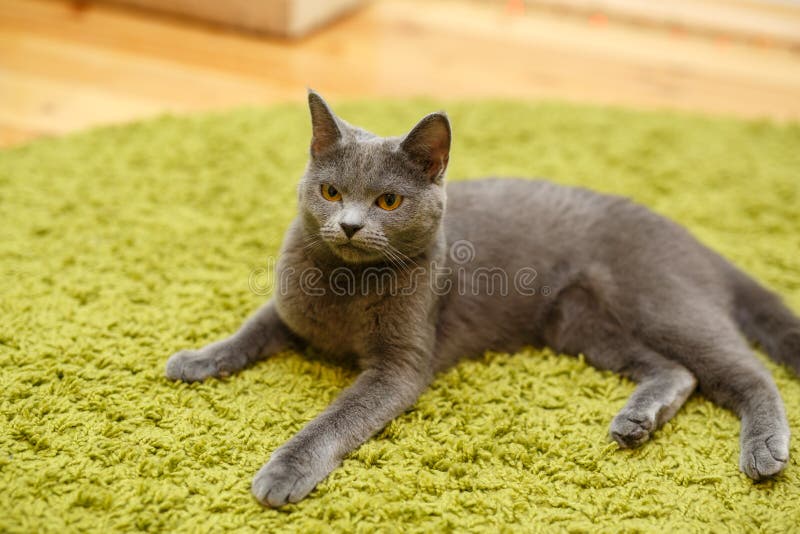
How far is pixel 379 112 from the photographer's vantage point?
8.91ft

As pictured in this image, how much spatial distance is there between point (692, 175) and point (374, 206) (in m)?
1.50

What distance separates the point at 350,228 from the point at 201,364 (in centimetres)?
48

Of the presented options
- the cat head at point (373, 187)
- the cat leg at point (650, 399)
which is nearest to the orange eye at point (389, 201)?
the cat head at point (373, 187)

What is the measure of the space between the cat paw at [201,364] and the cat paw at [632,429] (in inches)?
32.3

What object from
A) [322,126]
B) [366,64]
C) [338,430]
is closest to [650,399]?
[338,430]

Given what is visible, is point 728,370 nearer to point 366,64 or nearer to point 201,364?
point 201,364

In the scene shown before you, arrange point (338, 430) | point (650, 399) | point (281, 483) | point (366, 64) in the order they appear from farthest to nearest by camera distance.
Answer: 1. point (366, 64)
2. point (650, 399)
3. point (338, 430)
4. point (281, 483)

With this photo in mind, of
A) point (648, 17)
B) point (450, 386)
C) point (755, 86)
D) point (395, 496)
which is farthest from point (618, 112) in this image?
point (395, 496)

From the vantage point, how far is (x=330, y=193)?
4.68ft

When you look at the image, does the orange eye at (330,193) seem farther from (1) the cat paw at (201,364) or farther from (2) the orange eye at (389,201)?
(1) the cat paw at (201,364)

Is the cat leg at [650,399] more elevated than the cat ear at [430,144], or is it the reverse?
the cat ear at [430,144]

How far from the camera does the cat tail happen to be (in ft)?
5.38

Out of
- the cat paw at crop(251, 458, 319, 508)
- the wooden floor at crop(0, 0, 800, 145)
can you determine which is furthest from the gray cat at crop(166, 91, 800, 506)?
the wooden floor at crop(0, 0, 800, 145)

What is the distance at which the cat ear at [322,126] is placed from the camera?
141 centimetres
